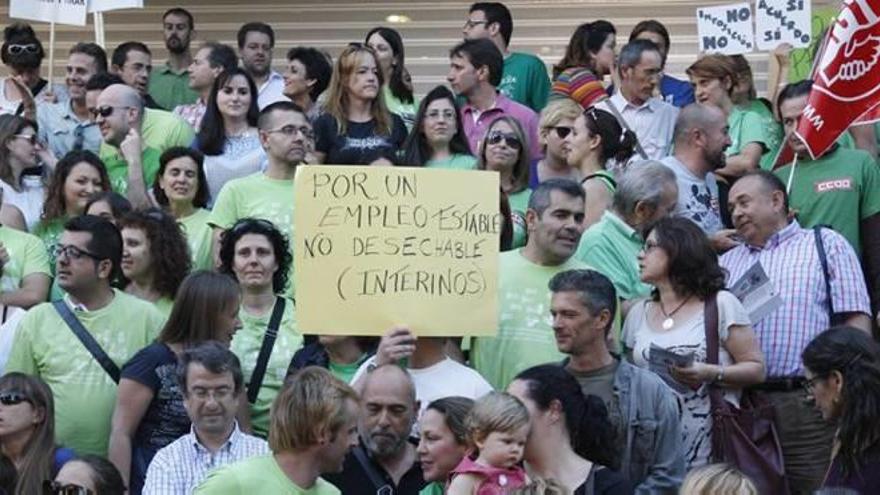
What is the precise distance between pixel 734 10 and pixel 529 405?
715 cm

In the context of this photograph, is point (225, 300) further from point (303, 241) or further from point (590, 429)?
point (590, 429)

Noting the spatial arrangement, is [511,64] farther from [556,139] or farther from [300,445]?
[300,445]

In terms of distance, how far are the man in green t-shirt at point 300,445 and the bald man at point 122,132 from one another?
201 inches

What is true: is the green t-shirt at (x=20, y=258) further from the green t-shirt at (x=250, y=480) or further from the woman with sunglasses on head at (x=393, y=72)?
the green t-shirt at (x=250, y=480)

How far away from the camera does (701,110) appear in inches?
463

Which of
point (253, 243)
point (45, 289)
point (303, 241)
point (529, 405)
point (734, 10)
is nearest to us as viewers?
point (529, 405)

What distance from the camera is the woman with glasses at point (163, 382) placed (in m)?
9.53

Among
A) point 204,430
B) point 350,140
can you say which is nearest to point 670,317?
point 204,430

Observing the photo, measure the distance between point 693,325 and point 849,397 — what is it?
118 cm

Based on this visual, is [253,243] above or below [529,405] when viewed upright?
above

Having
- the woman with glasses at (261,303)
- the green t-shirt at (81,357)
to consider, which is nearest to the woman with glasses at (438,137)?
the woman with glasses at (261,303)

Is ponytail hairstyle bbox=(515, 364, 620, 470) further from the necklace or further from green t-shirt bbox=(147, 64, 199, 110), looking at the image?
green t-shirt bbox=(147, 64, 199, 110)

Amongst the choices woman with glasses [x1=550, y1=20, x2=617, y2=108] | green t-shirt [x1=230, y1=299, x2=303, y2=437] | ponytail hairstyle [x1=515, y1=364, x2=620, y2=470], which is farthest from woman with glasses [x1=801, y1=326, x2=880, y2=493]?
woman with glasses [x1=550, y1=20, x2=617, y2=108]

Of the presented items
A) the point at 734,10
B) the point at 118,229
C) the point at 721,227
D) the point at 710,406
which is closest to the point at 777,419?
the point at 710,406
